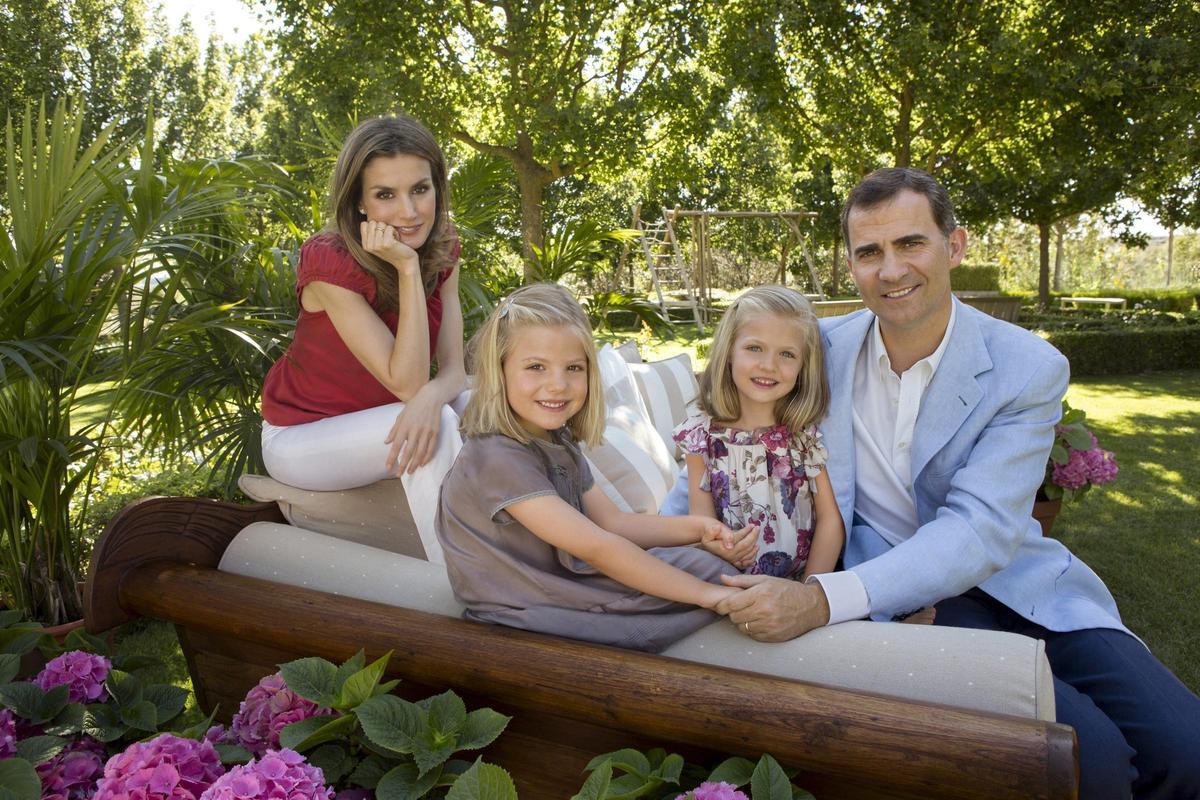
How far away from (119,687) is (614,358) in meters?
2.57

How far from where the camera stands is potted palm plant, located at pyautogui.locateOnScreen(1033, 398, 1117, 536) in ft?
13.8

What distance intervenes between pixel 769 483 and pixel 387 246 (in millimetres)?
1312

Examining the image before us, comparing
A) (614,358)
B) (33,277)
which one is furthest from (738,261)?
(33,277)

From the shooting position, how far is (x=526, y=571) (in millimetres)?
1993

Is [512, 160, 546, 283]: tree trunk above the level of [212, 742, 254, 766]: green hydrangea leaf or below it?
above

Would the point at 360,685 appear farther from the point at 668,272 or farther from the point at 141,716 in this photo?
the point at 668,272

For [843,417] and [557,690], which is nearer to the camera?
[557,690]

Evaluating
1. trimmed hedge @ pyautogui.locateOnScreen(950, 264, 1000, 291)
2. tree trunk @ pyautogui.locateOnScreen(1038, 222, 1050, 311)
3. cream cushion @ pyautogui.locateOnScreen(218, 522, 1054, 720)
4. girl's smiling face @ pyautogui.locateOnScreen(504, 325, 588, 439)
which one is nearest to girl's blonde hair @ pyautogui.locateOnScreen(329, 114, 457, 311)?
girl's smiling face @ pyautogui.locateOnScreen(504, 325, 588, 439)

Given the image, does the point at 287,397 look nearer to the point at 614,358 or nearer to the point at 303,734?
the point at 303,734

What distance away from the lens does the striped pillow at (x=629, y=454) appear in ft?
11.1

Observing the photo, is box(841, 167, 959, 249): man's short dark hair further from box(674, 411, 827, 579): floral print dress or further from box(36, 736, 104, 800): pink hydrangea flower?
box(36, 736, 104, 800): pink hydrangea flower

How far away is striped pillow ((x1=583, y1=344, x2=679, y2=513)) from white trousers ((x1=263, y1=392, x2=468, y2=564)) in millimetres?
683

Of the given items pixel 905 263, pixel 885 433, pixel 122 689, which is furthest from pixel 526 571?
pixel 905 263

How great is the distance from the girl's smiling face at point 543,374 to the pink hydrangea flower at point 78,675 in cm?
116
